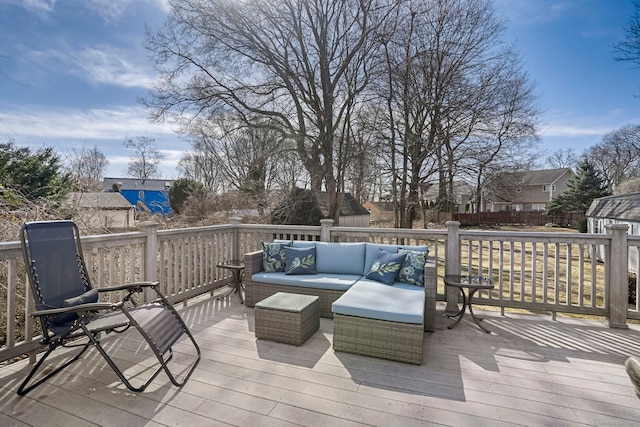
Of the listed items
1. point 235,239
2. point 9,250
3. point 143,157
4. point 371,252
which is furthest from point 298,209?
point 143,157

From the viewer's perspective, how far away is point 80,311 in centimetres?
229

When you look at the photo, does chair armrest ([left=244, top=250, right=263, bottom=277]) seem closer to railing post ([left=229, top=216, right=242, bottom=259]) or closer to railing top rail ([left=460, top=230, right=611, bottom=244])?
railing post ([left=229, top=216, right=242, bottom=259])

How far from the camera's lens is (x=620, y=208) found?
32.7 feet

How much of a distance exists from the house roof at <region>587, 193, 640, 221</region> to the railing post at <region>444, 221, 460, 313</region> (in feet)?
28.0

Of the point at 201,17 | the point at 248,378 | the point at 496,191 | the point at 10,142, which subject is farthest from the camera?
the point at 496,191

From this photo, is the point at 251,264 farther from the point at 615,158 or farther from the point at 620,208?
the point at 615,158

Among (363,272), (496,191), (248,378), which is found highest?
(496,191)

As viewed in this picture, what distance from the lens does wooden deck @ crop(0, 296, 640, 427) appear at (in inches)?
78.9

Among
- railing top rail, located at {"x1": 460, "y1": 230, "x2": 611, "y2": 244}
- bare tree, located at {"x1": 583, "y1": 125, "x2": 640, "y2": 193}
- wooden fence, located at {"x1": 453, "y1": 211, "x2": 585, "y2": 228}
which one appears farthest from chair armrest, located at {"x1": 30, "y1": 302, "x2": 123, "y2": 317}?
bare tree, located at {"x1": 583, "y1": 125, "x2": 640, "y2": 193}

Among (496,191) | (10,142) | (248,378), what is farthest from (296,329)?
(496,191)

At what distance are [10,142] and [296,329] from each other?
325 inches

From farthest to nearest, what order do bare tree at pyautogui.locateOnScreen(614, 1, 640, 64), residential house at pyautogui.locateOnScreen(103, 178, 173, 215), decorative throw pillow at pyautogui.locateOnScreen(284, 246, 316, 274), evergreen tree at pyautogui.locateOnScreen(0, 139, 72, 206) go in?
residential house at pyautogui.locateOnScreen(103, 178, 173, 215), evergreen tree at pyautogui.locateOnScreen(0, 139, 72, 206), bare tree at pyautogui.locateOnScreen(614, 1, 640, 64), decorative throw pillow at pyautogui.locateOnScreen(284, 246, 316, 274)

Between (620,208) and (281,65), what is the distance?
11864mm

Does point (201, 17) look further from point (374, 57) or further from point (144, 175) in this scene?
point (144, 175)
